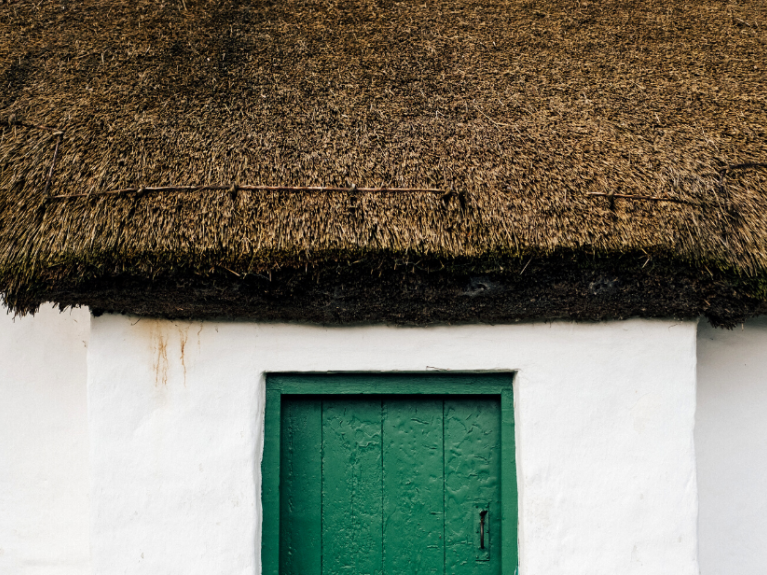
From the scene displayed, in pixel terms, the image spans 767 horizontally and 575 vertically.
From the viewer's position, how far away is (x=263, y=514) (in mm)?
2305

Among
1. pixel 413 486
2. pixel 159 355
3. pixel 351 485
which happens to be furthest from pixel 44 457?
pixel 413 486

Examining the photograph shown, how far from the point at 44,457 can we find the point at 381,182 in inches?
81.9

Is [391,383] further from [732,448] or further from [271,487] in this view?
[732,448]

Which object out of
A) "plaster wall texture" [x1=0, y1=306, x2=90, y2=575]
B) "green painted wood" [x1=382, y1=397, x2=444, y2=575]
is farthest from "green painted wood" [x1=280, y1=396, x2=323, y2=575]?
"plaster wall texture" [x1=0, y1=306, x2=90, y2=575]

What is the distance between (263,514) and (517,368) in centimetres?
130

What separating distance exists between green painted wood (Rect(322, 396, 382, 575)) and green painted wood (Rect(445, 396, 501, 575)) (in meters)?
0.33

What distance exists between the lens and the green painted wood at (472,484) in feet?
7.83

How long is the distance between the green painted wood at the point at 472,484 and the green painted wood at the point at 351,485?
333mm

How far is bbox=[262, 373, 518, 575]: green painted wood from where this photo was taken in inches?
92.3

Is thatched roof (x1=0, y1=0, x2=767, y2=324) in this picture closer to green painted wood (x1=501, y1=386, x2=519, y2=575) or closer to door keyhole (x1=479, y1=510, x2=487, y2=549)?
green painted wood (x1=501, y1=386, x2=519, y2=575)

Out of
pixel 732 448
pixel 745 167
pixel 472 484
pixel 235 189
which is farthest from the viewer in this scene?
pixel 732 448

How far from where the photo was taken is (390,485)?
2.42m

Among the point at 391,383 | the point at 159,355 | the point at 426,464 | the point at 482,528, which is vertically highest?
the point at 159,355

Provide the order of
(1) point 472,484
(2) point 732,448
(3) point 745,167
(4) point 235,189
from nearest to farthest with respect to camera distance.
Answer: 1. (4) point 235,189
2. (3) point 745,167
3. (1) point 472,484
4. (2) point 732,448
